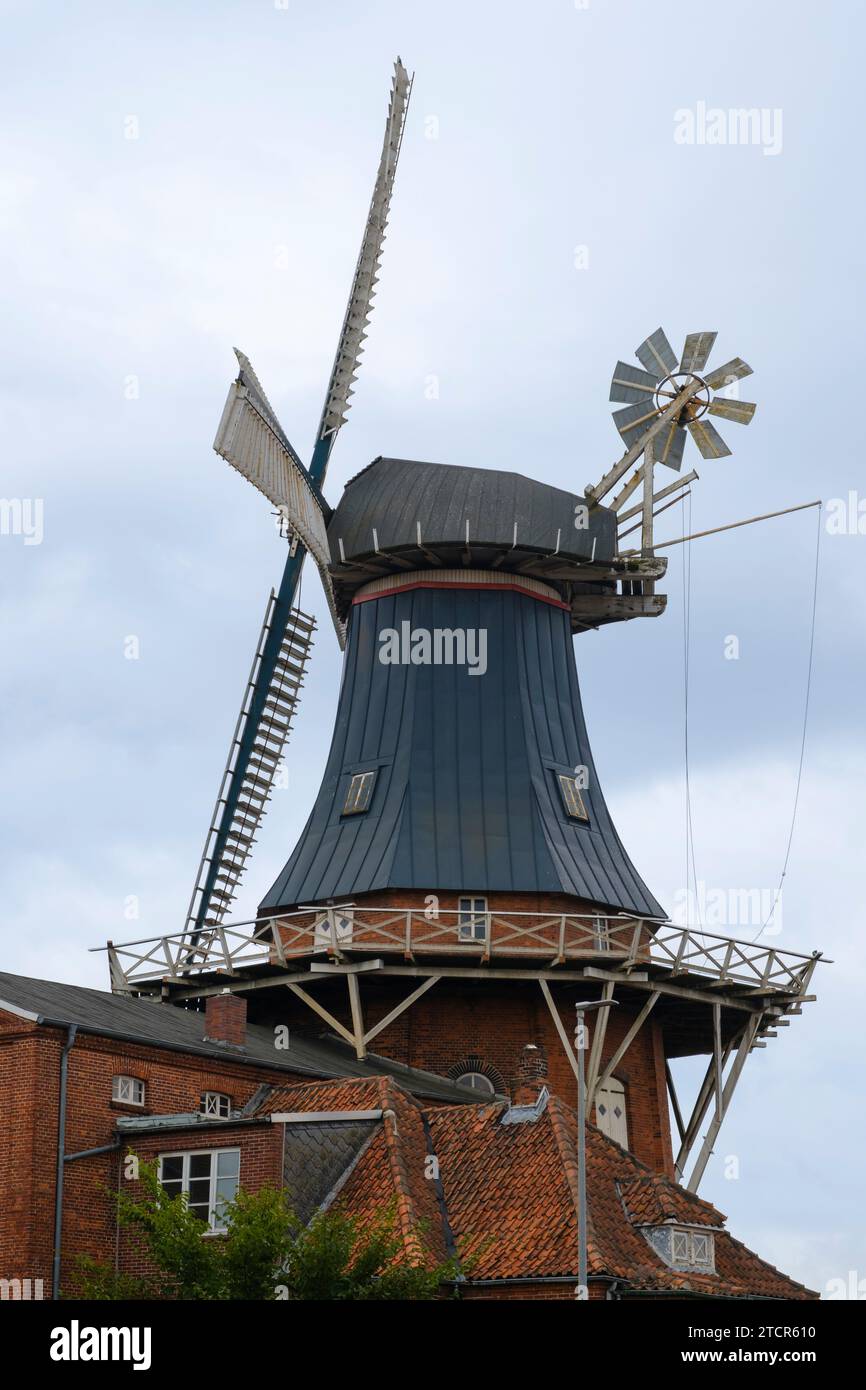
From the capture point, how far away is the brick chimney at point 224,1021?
1463 inches

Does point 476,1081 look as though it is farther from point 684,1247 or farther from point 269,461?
point 269,461

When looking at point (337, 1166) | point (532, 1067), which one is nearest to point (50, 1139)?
point (337, 1166)

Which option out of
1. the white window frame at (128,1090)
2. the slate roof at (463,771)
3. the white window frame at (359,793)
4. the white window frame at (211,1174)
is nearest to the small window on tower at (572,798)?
the slate roof at (463,771)

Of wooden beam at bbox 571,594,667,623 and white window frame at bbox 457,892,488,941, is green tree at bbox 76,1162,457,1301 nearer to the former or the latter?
white window frame at bbox 457,892,488,941

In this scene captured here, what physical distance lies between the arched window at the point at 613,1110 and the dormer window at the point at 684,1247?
8567 mm

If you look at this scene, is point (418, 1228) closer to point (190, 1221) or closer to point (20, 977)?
point (190, 1221)

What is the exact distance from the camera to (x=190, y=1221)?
2689 cm

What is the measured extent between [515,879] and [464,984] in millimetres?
2341

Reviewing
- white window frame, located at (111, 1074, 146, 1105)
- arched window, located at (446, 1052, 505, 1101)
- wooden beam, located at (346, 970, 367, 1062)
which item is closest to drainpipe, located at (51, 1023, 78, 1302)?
white window frame, located at (111, 1074, 146, 1105)

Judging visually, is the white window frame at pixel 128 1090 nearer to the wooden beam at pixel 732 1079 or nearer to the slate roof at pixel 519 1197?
the slate roof at pixel 519 1197

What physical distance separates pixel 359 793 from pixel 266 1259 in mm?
19174

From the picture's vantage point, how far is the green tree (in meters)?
26.4

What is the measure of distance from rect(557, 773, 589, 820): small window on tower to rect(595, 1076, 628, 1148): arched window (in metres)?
5.35
